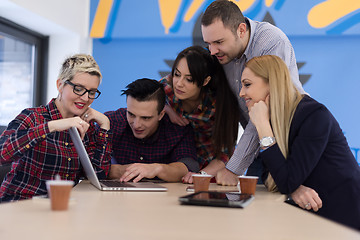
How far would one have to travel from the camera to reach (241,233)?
0.86 metres

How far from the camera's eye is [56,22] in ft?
12.5

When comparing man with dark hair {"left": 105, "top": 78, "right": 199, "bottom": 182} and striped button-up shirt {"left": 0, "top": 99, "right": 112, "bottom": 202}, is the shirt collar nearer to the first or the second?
striped button-up shirt {"left": 0, "top": 99, "right": 112, "bottom": 202}

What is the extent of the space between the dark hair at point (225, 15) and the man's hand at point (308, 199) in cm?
101

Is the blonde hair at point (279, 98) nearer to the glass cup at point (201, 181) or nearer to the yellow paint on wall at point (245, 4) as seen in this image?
the glass cup at point (201, 181)

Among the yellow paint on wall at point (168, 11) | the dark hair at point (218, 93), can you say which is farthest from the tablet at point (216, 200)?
the yellow paint on wall at point (168, 11)

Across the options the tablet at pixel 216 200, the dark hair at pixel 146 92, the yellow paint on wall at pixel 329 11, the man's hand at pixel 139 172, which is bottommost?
the man's hand at pixel 139 172

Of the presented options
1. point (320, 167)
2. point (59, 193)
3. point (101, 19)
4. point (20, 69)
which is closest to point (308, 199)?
point (320, 167)

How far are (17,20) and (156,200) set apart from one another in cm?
296

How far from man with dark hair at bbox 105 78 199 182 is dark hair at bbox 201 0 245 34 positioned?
0.48 meters

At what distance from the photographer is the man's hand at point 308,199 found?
153 cm

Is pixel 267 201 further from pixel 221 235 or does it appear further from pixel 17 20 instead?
pixel 17 20

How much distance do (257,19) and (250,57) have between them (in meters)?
1.83

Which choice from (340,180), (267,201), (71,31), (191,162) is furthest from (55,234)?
(71,31)

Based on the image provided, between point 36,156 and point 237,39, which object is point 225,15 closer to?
point 237,39
